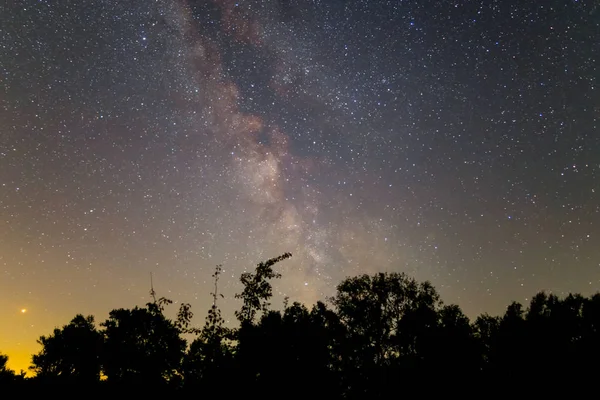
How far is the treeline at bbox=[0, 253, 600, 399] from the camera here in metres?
20.1

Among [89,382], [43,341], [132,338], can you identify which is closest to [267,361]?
[89,382]

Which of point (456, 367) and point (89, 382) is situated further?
point (456, 367)

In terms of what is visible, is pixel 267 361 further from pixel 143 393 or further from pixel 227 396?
pixel 143 393

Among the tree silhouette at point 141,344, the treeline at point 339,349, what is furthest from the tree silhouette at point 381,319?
the tree silhouette at point 141,344

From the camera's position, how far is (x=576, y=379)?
2252 centimetres

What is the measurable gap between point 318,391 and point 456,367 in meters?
10.5

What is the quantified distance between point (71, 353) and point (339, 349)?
25469 mm

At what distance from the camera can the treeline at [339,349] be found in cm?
2011

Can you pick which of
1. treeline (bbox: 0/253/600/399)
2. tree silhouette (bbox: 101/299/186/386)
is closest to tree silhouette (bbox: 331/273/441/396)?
treeline (bbox: 0/253/600/399)

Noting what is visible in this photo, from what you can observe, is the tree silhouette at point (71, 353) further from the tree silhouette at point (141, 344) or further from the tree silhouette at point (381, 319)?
the tree silhouette at point (381, 319)

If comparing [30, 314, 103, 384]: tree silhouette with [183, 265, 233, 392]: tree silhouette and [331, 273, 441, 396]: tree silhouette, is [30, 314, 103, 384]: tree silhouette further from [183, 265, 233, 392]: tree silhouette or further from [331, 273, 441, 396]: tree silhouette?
[331, 273, 441, 396]: tree silhouette

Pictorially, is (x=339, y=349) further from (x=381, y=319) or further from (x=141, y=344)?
(x=141, y=344)

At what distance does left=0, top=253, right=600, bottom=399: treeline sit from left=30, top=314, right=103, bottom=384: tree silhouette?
10 centimetres

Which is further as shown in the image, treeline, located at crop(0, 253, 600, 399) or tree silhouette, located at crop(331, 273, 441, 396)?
tree silhouette, located at crop(331, 273, 441, 396)
